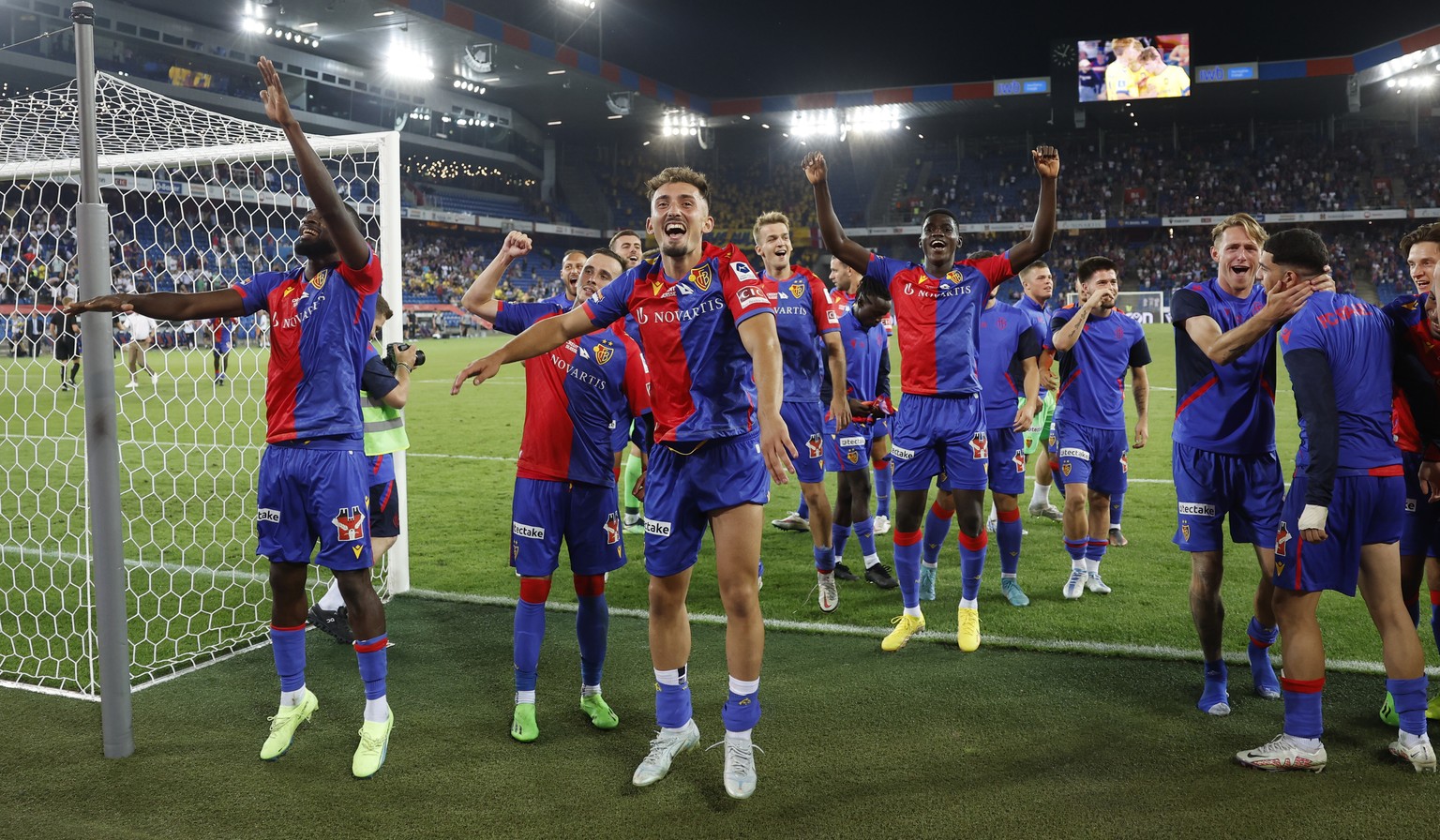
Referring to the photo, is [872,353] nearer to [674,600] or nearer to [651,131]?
[674,600]

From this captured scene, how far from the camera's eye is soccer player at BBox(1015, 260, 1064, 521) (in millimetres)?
7203

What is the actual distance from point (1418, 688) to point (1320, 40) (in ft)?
179

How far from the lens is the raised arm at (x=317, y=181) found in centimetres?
341

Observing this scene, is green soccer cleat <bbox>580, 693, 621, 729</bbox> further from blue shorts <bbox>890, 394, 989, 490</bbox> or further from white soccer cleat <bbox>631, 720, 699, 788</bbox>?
blue shorts <bbox>890, 394, 989, 490</bbox>

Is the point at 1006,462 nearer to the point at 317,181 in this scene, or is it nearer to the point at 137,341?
the point at 317,181

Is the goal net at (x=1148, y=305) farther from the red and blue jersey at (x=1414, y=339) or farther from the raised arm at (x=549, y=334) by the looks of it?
the raised arm at (x=549, y=334)

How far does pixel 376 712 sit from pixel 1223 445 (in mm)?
3911

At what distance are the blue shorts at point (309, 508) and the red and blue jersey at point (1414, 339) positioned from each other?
14.3 ft

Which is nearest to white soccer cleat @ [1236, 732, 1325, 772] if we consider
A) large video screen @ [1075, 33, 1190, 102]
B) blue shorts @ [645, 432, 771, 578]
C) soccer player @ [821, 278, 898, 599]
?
blue shorts @ [645, 432, 771, 578]

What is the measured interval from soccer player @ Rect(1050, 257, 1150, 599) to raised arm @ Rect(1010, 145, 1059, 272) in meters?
0.99

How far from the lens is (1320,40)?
47.1 meters

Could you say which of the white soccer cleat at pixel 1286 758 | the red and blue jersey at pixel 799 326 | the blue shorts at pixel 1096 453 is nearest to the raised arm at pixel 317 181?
→ the red and blue jersey at pixel 799 326

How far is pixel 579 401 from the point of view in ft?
14.5

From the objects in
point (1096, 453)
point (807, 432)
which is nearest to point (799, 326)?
point (807, 432)
